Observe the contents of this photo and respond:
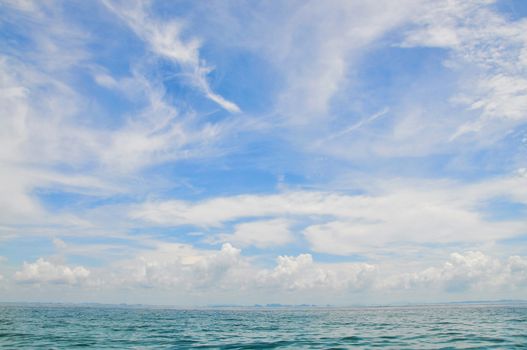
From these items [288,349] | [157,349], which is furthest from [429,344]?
[157,349]

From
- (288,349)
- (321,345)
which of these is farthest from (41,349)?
(321,345)

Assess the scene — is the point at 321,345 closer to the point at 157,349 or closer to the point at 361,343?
the point at 361,343

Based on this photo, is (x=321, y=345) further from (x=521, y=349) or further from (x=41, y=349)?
(x=41, y=349)

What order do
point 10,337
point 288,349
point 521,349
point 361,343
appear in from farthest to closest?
point 10,337 < point 361,343 < point 288,349 < point 521,349

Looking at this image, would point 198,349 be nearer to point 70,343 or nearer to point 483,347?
point 70,343

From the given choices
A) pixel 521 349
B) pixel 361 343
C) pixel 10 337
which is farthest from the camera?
pixel 10 337

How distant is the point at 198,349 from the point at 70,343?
15560 mm

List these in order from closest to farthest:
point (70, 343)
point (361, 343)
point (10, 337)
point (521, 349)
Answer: point (521, 349), point (361, 343), point (70, 343), point (10, 337)

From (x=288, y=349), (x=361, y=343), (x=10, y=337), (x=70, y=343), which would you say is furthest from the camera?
(x=10, y=337)

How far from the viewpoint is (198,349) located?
39.2 meters

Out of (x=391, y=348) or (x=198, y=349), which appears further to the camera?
(x=198, y=349)

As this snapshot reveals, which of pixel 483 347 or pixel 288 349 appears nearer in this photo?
pixel 483 347

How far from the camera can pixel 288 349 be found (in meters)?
37.6

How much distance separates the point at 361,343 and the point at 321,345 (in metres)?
A: 4.29
